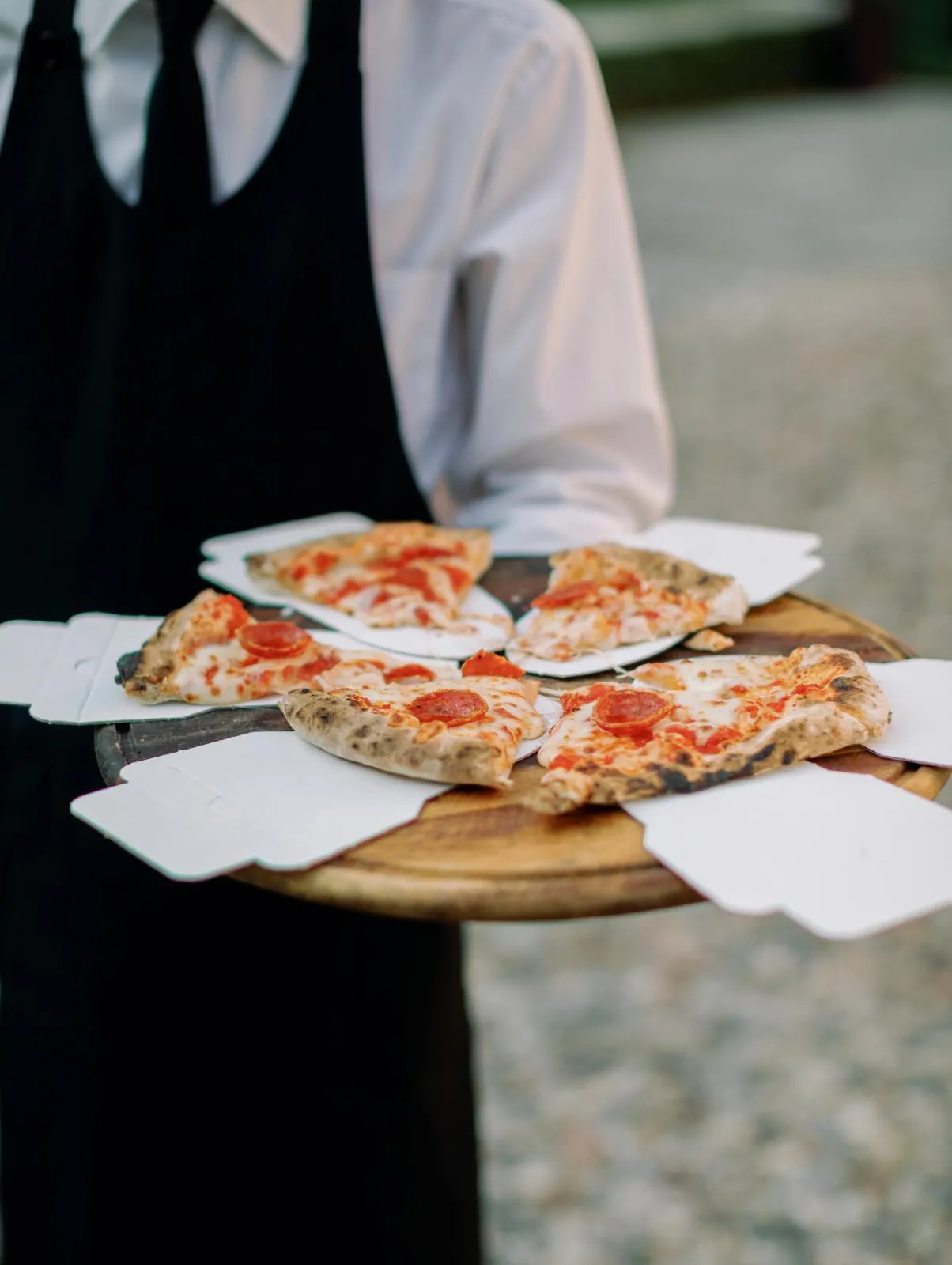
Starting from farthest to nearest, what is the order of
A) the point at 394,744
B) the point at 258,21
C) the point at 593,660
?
the point at 258,21 → the point at 593,660 → the point at 394,744

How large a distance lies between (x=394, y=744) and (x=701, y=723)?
0.85 feet

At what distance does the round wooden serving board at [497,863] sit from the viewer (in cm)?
92

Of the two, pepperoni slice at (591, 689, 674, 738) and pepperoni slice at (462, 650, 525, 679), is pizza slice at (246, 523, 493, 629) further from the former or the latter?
pepperoni slice at (591, 689, 674, 738)

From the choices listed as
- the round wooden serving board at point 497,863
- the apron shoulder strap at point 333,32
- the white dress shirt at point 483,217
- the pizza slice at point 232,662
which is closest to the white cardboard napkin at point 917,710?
the round wooden serving board at point 497,863

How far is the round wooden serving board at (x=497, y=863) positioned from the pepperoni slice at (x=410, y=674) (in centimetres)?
20

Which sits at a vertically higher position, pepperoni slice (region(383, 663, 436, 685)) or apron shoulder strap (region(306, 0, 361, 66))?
apron shoulder strap (region(306, 0, 361, 66))

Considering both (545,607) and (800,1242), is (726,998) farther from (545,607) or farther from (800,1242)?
(545,607)

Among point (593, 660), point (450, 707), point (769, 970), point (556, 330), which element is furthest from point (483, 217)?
point (769, 970)

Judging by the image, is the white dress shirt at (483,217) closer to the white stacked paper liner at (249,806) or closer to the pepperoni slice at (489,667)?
the pepperoni slice at (489,667)

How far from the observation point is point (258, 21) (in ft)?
4.99

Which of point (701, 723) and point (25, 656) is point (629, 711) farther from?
point (25, 656)

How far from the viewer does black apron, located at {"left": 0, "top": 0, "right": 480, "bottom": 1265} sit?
1535mm

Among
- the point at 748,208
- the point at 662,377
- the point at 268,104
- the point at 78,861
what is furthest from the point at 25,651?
the point at 748,208

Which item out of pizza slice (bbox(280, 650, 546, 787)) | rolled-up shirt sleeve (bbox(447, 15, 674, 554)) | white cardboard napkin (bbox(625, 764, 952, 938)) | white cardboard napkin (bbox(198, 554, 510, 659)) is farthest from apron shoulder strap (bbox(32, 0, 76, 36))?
white cardboard napkin (bbox(625, 764, 952, 938))
